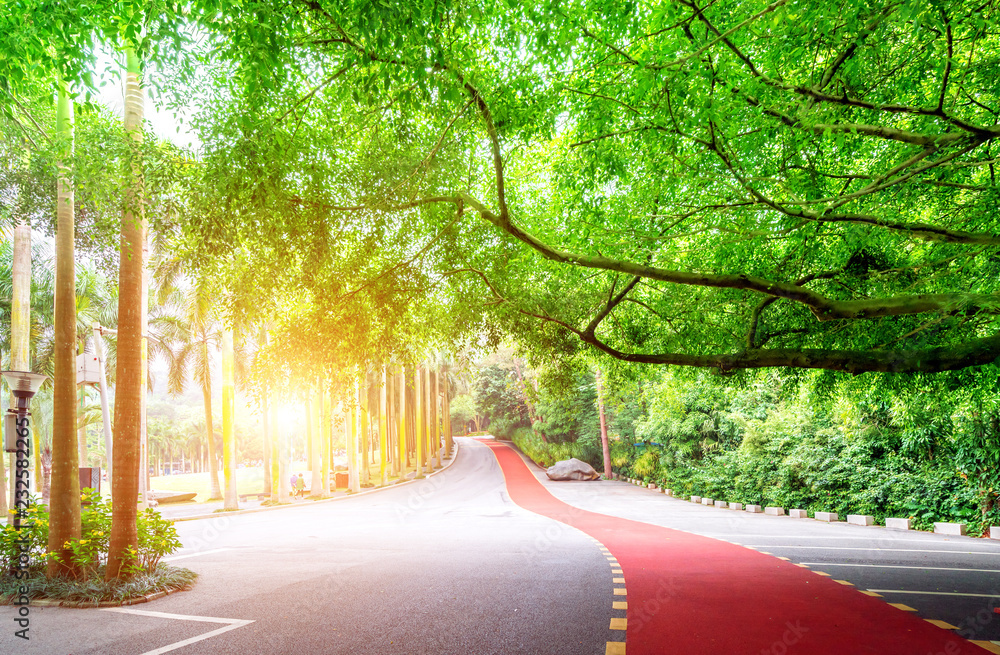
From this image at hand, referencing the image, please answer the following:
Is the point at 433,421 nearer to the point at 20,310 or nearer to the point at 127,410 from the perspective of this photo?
the point at 20,310

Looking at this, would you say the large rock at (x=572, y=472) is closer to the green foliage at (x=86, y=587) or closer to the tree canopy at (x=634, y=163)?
the tree canopy at (x=634, y=163)

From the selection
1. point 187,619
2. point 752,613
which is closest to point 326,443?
point 187,619

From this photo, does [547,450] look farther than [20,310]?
Yes

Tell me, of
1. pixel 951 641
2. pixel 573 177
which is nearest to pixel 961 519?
pixel 951 641

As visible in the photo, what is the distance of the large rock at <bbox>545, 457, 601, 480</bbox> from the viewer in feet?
120

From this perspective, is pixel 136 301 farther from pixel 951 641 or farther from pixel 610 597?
pixel 951 641

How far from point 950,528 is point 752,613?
443 inches

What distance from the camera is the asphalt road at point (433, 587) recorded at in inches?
241

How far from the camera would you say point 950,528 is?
1395 cm

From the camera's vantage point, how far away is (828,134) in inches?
238

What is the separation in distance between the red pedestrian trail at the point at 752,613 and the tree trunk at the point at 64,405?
8341 millimetres

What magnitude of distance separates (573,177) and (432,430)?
47.8m

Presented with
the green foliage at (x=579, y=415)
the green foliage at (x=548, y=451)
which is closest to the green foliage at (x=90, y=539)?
the green foliage at (x=579, y=415)

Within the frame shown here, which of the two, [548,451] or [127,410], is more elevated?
[127,410]
